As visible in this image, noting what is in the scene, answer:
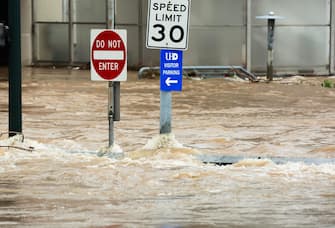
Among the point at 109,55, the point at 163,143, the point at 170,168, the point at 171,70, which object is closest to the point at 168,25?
the point at 171,70

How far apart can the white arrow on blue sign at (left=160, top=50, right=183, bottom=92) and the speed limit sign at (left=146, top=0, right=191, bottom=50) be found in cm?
25

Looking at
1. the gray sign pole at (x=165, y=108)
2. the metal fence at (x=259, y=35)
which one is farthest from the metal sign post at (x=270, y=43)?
the gray sign pole at (x=165, y=108)

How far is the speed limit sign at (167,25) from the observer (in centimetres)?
1213

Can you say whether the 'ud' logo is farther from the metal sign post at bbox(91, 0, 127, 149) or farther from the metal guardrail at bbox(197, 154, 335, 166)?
the metal guardrail at bbox(197, 154, 335, 166)

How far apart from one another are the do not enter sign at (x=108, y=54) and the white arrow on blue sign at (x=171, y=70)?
0.70 meters

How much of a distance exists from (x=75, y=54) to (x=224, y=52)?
563 cm

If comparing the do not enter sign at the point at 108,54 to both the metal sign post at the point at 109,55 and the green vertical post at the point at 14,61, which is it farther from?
the green vertical post at the point at 14,61

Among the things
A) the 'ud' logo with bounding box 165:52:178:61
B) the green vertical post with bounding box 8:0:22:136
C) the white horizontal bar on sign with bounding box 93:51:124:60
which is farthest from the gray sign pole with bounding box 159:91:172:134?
the green vertical post with bounding box 8:0:22:136

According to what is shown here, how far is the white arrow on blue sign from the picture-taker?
40.6 ft

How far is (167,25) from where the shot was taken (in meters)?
12.2

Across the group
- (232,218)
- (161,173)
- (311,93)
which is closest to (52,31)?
(311,93)

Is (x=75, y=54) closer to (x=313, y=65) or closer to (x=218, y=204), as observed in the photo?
(x=313, y=65)

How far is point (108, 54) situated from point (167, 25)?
2.96 ft

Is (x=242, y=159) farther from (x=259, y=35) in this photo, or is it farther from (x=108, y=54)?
(x=259, y=35)
